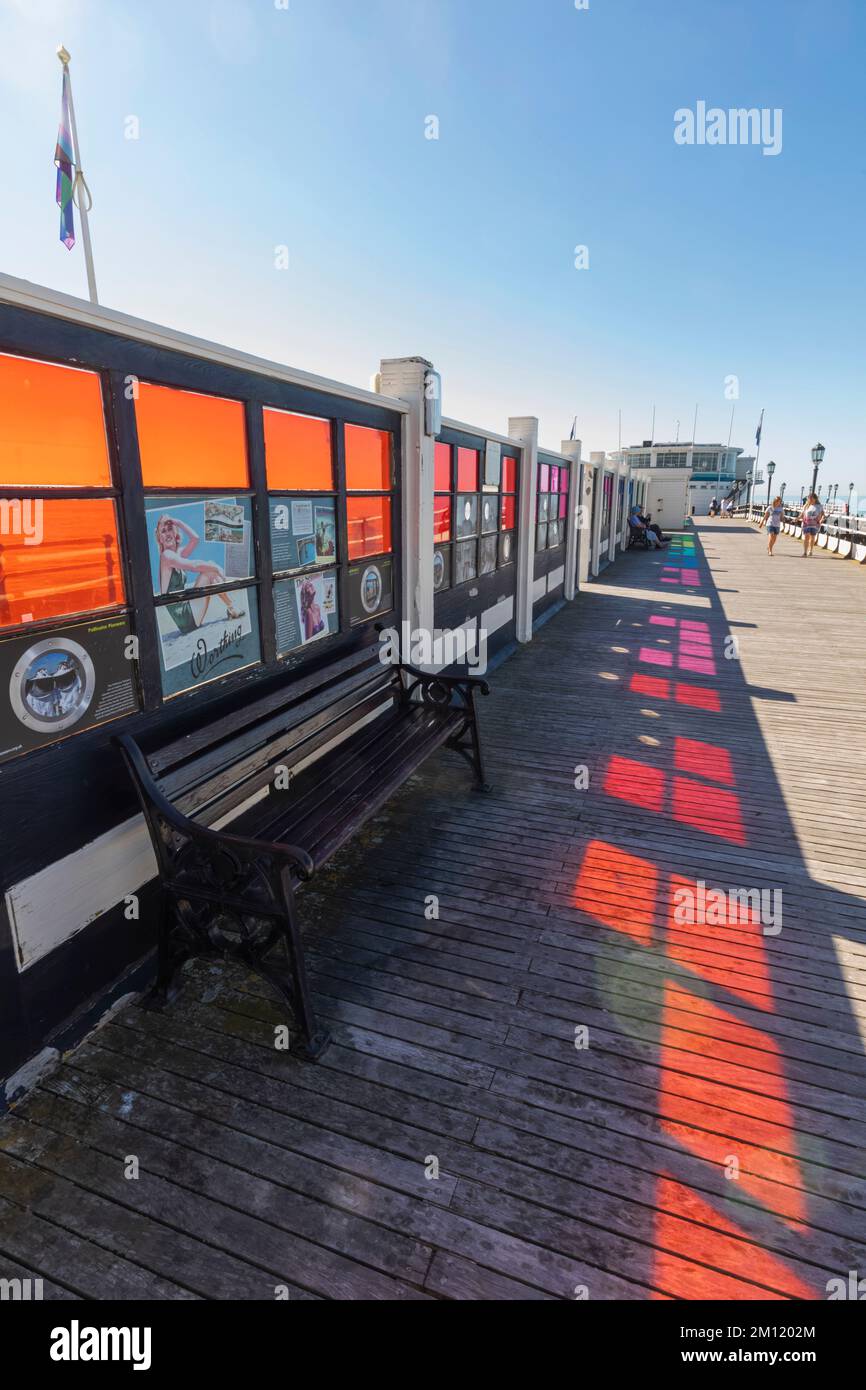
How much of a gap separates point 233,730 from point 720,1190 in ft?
9.65

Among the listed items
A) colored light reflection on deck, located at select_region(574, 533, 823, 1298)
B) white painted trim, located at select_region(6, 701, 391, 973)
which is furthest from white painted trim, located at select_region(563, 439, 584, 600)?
white painted trim, located at select_region(6, 701, 391, 973)

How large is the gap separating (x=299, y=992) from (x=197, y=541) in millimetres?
2238

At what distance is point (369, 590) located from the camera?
18.8ft

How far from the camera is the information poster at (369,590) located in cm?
545

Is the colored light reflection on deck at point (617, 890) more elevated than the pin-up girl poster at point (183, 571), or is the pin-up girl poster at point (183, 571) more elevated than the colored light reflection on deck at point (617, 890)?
the pin-up girl poster at point (183, 571)

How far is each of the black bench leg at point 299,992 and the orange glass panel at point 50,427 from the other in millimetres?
1823

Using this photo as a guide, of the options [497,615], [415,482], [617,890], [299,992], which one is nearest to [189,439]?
[299,992]

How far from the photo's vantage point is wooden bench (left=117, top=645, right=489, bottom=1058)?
2965 millimetres

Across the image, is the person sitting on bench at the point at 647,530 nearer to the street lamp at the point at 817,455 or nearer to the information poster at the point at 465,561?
the street lamp at the point at 817,455

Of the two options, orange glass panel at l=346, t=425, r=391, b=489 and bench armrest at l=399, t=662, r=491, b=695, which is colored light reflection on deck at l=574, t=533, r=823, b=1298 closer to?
bench armrest at l=399, t=662, r=491, b=695

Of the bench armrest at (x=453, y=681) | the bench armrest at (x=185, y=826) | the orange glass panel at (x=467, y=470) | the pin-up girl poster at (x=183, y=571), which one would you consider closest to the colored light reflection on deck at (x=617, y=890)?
the bench armrest at (x=453, y=681)

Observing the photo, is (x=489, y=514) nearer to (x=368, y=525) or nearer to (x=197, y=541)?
(x=368, y=525)
